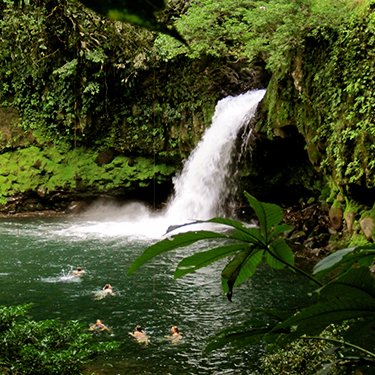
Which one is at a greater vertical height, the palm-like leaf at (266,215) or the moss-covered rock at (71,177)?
the palm-like leaf at (266,215)

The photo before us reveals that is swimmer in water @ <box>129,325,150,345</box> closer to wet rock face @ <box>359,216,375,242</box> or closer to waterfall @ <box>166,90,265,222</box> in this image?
wet rock face @ <box>359,216,375,242</box>

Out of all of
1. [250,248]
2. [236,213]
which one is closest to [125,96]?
[236,213]

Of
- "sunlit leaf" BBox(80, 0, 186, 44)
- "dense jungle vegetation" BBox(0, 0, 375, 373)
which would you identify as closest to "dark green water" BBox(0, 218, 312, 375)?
"dense jungle vegetation" BBox(0, 0, 375, 373)

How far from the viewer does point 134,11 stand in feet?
1.61

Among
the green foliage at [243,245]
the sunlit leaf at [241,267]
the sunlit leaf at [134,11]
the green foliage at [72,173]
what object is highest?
the sunlit leaf at [134,11]

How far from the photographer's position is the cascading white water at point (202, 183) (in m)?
12.1

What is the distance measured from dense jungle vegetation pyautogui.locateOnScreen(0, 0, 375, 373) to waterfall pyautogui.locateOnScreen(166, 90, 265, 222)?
452 mm

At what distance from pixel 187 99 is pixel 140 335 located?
8.59 metres

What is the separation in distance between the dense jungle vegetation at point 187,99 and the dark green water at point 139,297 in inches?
49.9

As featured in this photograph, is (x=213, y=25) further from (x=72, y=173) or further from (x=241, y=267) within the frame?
(x=241, y=267)

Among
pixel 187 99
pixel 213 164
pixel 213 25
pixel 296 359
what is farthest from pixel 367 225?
pixel 187 99

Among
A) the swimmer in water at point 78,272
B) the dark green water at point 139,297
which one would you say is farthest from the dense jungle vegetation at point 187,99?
the swimmer in water at point 78,272

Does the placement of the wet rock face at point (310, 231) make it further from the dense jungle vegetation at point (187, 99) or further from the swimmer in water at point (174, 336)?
the swimmer in water at point (174, 336)

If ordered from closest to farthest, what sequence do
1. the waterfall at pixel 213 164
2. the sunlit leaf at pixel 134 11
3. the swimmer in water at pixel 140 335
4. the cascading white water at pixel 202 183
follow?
the sunlit leaf at pixel 134 11, the swimmer in water at pixel 140 335, the cascading white water at pixel 202 183, the waterfall at pixel 213 164
